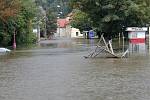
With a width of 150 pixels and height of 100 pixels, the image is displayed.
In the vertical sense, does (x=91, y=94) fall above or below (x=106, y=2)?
below

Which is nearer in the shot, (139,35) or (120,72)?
(120,72)

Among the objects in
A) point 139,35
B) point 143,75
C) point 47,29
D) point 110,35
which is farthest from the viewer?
point 47,29

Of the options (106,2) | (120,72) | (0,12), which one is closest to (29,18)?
(0,12)

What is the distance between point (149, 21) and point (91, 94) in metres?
46.3

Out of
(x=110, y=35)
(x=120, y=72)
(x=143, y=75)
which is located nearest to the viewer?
(x=143, y=75)

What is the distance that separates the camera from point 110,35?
6031 centimetres

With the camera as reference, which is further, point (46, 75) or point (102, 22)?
point (102, 22)

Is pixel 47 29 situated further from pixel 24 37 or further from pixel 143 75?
pixel 143 75

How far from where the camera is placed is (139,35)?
4475 cm

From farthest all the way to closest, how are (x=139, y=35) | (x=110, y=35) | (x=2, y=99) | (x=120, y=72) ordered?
(x=110, y=35), (x=139, y=35), (x=120, y=72), (x=2, y=99)

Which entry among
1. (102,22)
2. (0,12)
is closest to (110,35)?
(102,22)

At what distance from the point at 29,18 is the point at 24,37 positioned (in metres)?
3.13

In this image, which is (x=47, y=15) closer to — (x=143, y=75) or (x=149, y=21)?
(x=149, y=21)

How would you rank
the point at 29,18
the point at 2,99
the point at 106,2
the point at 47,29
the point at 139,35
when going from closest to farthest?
the point at 2,99 → the point at 139,35 → the point at 106,2 → the point at 29,18 → the point at 47,29
